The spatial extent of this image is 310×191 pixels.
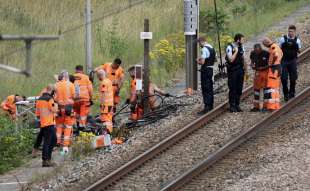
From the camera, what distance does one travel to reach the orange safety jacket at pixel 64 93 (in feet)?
65.2

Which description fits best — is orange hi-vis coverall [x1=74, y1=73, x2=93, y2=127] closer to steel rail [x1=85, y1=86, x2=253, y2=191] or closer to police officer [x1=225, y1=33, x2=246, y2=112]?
steel rail [x1=85, y1=86, x2=253, y2=191]

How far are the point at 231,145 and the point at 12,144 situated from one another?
524 centimetres

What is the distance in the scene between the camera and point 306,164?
15031 mm

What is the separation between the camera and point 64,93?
1992 centimetres

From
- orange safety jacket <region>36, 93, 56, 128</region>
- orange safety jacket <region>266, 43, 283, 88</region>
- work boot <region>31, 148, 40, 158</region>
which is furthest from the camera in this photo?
work boot <region>31, 148, 40, 158</region>

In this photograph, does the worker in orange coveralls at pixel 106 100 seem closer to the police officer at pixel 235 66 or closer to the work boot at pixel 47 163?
the work boot at pixel 47 163

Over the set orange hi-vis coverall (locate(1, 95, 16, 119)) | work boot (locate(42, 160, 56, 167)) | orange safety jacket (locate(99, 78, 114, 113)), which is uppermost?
orange safety jacket (locate(99, 78, 114, 113))

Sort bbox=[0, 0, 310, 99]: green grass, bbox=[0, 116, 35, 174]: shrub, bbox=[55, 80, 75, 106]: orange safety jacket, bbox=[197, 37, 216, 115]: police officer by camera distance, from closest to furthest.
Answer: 1. bbox=[0, 116, 35, 174]: shrub
2. bbox=[197, 37, 216, 115]: police officer
3. bbox=[55, 80, 75, 106]: orange safety jacket
4. bbox=[0, 0, 310, 99]: green grass

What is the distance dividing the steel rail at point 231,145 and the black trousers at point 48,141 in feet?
11.7

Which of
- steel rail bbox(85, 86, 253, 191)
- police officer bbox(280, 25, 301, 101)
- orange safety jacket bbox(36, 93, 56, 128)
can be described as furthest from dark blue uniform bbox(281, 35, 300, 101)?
orange safety jacket bbox(36, 93, 56, 128)

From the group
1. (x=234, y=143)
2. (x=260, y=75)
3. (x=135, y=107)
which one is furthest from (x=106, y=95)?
(x=234, y=143)

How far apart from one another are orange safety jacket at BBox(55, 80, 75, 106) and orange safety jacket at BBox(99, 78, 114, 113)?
2.74 ft

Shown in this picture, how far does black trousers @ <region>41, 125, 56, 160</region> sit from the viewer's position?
1814 centimetres

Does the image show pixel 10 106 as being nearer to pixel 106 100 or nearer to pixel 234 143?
pixel 106 100
